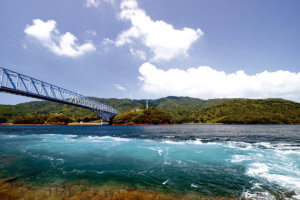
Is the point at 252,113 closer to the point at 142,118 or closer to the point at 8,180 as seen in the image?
the point at 142,118

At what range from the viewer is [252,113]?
15262 centimetres

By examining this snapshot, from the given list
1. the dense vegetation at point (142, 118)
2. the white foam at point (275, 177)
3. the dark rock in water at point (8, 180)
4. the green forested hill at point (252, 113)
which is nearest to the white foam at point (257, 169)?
the white foam at point (275, 177)

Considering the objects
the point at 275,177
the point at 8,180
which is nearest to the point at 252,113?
the point at 275,177

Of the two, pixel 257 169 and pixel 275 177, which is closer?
pixel 275 177

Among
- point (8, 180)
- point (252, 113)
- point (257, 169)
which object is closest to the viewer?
point (8, 180)

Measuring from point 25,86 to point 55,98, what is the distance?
16.4 metres

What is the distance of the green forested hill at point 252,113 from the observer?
137 metres

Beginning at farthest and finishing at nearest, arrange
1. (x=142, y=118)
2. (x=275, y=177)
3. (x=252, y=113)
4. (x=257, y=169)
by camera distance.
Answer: (x=252, y=113)
(x=142, y=118)
(x=257, y=169)
(x=275, y=177)

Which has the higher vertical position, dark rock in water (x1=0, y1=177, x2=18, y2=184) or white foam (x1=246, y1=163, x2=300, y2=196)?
dark rock in water (x1=0, y1=177, x2=18, y2=184)

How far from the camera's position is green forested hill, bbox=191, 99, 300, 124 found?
450ft

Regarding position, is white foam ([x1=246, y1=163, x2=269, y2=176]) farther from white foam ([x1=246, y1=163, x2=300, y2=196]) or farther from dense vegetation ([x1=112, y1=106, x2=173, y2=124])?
dense vegetation ([x1=112, y1=106, x2=173, y2=124])

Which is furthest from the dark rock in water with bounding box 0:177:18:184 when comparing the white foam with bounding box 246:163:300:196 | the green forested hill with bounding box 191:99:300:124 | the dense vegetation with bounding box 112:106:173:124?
the green forested hill with bounding box 191:99:300:124

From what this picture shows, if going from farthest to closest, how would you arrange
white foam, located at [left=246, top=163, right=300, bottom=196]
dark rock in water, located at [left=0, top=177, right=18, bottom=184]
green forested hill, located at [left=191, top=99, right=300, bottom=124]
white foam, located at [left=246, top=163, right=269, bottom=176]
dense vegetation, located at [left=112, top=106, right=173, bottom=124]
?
dense vegetation, located at [left=112, top=106, right=173, bottom=124] → green forested hill, located at [left=191, top=99, right=300, bottom=124] → white foam, located at [left=246, top=163, right=269, bottom=176] → dark rock in water, located at [left=0, top=177, right=18, bottom=184] → white foam, located at [left=246, top=163, right=300, bottom=196]

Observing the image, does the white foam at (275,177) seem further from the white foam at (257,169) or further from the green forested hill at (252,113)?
the green forested hill at (252,113)
